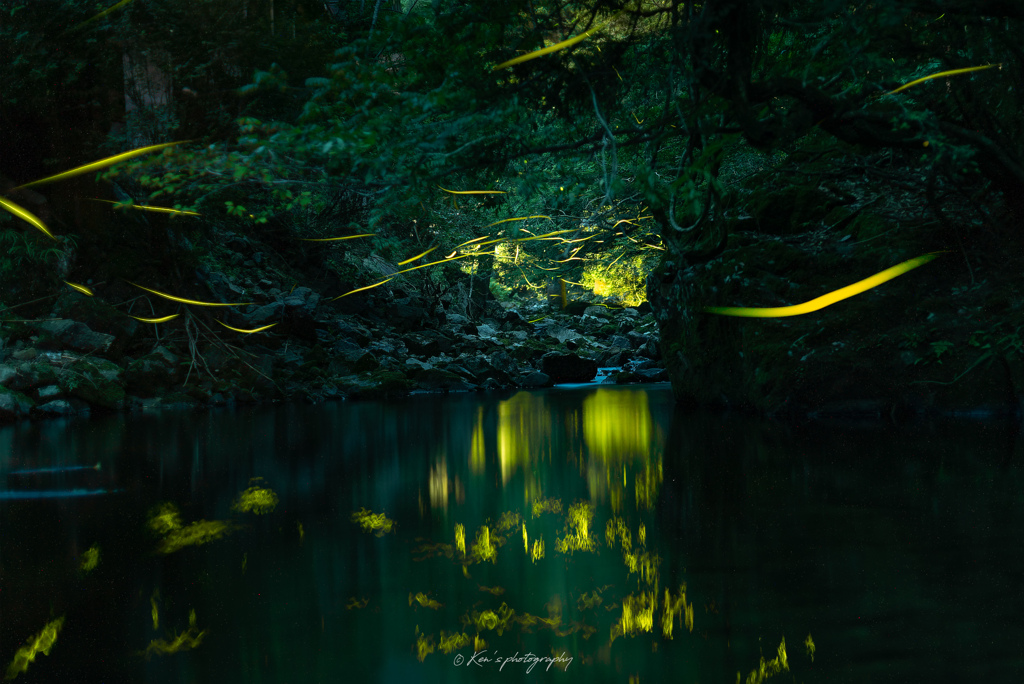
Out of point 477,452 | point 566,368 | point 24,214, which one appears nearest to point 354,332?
point 566,368

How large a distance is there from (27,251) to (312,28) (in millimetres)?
6291

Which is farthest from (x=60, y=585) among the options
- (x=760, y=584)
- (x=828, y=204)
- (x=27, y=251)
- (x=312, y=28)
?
(x=27, y=251)

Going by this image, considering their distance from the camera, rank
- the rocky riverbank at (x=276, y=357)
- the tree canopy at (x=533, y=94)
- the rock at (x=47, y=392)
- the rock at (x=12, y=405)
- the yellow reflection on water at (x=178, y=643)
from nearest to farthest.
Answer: the yellow reflection on water at (x=178, y=643)
the tree canopy at (x=533, y=94)
the rock at (x=12, y=405)
the rock at (x=47, y=392)
the rocky riverbank at (x=276, y=357)

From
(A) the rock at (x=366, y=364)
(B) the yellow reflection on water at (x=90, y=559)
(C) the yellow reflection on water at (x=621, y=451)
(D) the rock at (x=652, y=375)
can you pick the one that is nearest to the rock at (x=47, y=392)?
(A) the rock at (x=366, y=364)

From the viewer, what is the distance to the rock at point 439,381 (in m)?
14.2

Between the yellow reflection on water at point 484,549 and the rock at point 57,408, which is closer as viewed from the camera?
the yellow reflection on water at point 484,549

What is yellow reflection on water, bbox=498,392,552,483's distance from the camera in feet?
19.1

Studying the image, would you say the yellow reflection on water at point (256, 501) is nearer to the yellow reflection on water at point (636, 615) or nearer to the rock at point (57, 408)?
the yellow reflection on water at point (636, 615)

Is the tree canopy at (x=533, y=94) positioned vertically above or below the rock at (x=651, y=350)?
above

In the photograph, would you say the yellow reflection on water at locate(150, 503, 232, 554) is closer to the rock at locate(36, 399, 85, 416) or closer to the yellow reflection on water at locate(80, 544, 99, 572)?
the yellow reflection on water at locate(80, 544, 99, 572)

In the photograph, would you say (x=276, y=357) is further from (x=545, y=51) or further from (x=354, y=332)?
(x=545, y=51)

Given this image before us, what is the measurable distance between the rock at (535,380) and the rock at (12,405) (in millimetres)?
8362

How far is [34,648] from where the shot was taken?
7.35ft

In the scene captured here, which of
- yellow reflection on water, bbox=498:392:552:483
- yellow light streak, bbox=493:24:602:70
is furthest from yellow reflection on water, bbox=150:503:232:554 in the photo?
yellow light streak, bbox=493:24:602:70
